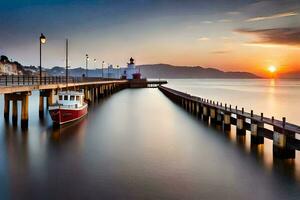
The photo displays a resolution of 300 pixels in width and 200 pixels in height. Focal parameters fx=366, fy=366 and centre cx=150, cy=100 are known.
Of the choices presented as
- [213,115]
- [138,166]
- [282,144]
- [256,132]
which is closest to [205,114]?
[213,115]

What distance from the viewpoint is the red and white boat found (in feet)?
96.7

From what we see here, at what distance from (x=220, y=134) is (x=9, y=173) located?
54.3 ft

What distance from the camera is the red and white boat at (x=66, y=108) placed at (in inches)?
1161

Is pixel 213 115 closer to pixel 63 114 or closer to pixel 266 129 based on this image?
pixel 266 129

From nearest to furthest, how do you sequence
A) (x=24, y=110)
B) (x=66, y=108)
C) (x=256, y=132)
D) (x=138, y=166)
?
(x=138, y=166) → (x=256, y=132) → (x=24, y=110) → (x=66, y=108)

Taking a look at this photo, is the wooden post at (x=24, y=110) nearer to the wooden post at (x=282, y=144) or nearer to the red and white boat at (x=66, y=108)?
the red and white boat at (x=66, y=108)

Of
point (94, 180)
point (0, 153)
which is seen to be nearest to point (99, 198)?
point (94, 180)

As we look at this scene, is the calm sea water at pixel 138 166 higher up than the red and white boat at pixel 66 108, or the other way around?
the red and white boat at pixel 66 108

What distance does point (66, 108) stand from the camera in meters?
30.7

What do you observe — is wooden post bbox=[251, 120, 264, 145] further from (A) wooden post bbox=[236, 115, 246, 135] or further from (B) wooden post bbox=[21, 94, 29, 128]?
(B) wooden post bbox=[21, 94, 29, 128]

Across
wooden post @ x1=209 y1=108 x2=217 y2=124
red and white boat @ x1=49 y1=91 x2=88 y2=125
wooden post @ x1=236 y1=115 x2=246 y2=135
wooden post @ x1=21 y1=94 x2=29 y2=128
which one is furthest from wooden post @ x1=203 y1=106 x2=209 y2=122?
wooden post @ x1=21 y1=94 x2=29 y2=128

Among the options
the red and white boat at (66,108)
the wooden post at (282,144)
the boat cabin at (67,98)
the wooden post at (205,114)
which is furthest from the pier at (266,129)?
the boat cabin at (67,98)

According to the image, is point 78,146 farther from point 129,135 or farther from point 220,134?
point 220,134

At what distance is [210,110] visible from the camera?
34.5 m
